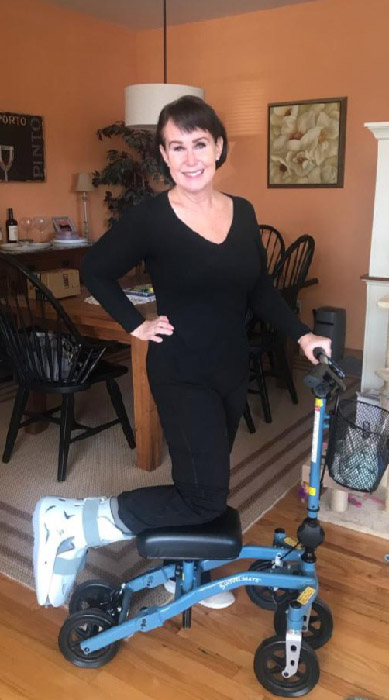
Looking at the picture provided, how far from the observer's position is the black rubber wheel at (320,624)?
1585mm

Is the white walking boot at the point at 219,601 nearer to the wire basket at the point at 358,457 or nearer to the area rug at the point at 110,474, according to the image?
the area rug at the point at 110,474

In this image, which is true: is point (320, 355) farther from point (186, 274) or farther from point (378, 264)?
point (378, 264)

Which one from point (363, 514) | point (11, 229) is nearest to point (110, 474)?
point (363, 514)

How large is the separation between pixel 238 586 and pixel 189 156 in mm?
1046

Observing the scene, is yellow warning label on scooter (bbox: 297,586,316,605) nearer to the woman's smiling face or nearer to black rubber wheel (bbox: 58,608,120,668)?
black rubber wheel (bbox: 58,608,120,668)

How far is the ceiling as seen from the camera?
13.6 ft

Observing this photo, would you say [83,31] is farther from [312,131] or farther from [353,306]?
[353,306]

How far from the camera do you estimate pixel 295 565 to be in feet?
5.41

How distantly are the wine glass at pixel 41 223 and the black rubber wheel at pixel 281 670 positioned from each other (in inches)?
138

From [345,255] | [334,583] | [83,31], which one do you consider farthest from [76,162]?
[334,583]

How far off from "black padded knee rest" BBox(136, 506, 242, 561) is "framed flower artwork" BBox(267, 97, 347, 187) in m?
3.29

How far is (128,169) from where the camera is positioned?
14.9 feet

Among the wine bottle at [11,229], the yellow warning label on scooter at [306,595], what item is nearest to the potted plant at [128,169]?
the wine bottle at [11,229]

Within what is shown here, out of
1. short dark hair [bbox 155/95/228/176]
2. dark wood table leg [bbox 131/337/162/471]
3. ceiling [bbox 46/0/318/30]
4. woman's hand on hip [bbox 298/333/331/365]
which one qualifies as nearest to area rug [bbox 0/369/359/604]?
→ dark wood table leg [bbox 131/337/162/471]
